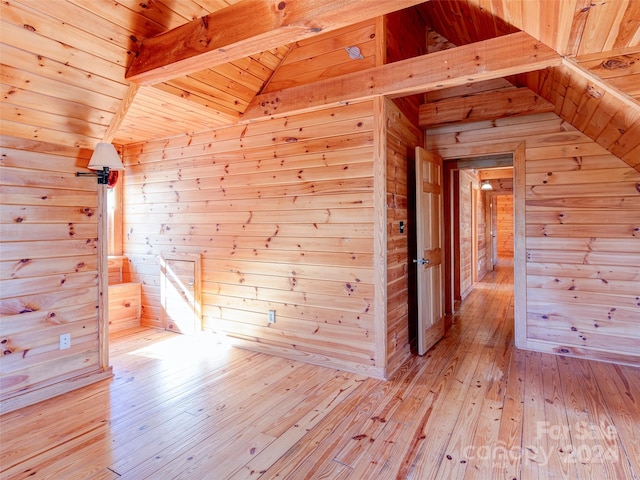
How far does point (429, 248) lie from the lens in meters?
3.48

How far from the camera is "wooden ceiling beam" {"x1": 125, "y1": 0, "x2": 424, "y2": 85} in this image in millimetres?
1687

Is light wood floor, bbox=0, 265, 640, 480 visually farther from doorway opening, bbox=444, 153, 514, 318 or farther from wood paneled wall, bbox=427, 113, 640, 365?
doorway opening, bbox=444, 153, 514, 318

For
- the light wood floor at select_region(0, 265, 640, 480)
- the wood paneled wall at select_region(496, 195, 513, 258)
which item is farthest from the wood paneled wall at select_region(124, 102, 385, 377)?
the wood paneled wall at select_region(496, 195, 513, 258)

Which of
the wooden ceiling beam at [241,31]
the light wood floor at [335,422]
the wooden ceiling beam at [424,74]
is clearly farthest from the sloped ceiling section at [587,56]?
the light wood floor at [335,422]

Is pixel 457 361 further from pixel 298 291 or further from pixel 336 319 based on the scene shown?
pixel 298 291

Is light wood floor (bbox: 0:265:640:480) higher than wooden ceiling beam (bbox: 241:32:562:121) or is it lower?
lower

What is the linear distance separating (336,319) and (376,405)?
0.82 meters

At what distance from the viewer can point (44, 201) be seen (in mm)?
2654

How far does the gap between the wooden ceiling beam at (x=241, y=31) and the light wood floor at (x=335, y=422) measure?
7.38 ft

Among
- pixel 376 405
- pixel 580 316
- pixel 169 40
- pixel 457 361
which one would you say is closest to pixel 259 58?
pixel 169 40

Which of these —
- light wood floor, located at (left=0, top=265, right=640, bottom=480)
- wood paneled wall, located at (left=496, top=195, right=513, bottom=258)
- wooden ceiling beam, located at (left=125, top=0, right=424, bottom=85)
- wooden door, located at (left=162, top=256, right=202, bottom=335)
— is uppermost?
wooden ceiling beam, located at (left=125, top=0, right=424, bottom=85)

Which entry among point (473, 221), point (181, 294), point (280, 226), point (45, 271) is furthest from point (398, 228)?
point (473, 221)

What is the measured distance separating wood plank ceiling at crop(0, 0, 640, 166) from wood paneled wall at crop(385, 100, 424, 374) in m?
0.65

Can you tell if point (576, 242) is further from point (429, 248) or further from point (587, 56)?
point (587, 56)
